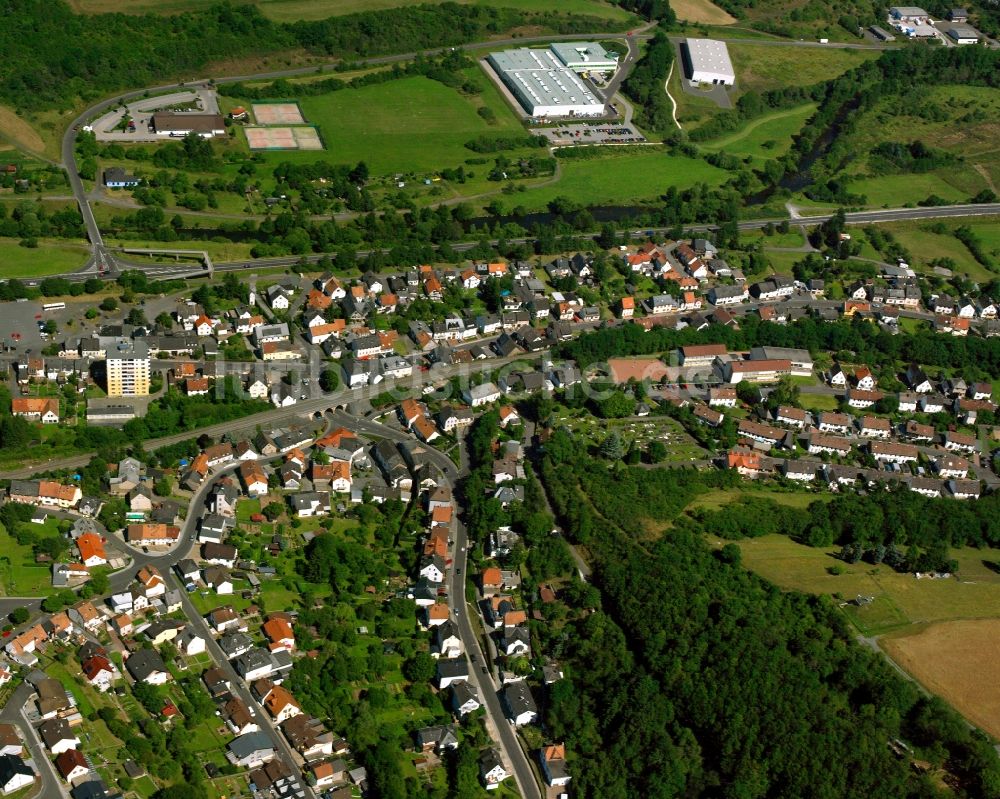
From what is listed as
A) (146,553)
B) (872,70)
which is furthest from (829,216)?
(146,553)

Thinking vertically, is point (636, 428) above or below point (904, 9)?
below

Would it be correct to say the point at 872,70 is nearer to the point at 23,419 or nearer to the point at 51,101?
the point at 51,101

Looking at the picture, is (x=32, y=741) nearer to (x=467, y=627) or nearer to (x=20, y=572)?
(x=20, y=572)

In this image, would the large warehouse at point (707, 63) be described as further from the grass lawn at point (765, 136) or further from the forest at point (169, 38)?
the forest at point (169, 38)

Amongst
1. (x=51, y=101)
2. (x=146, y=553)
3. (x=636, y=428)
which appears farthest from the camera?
(x=51, y=101)

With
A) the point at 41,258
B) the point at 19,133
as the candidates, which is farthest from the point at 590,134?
Result: the point at 41,258

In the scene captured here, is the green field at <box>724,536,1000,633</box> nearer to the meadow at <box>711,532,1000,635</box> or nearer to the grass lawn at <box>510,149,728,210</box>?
the meadow at <box>711,532,1000,635</box>

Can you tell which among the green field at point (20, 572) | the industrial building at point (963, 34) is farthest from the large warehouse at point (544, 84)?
the green field at point (20, 572)

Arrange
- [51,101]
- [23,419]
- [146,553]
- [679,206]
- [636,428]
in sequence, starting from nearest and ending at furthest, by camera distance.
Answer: [146,553] → [23,419] → [636,428] → [679,206] → [51,101]
